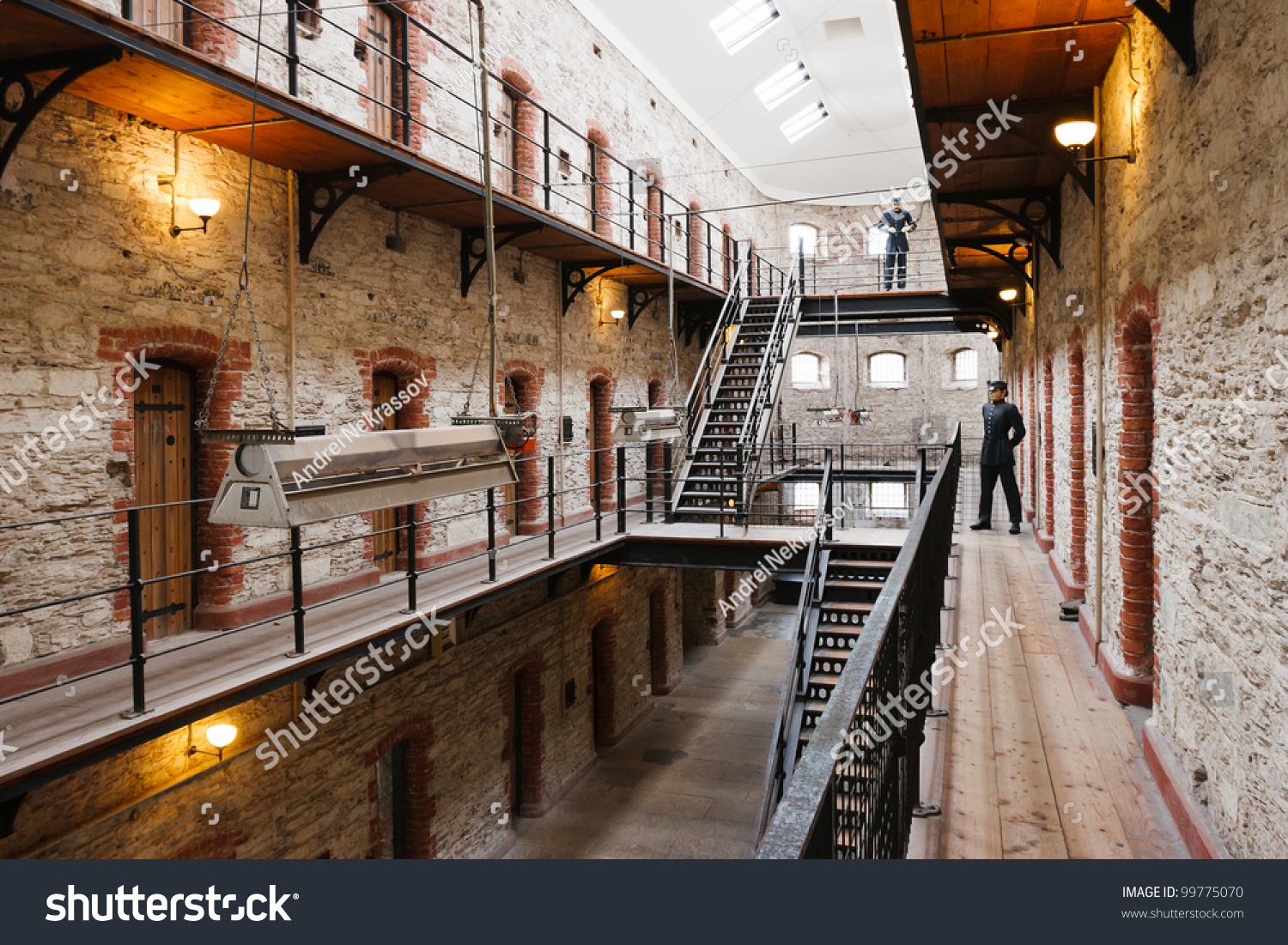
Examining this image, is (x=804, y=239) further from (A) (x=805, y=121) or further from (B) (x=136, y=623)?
(B) (x=136, y=623)

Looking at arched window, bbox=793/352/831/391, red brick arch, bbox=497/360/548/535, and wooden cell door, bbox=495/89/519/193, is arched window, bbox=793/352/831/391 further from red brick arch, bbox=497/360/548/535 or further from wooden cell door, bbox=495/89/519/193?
red brick arch, bbox=497/360/548/535

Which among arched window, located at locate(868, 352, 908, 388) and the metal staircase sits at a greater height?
arched window, located at locate(868, 352, 908, 388)

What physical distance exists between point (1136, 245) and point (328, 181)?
568cm

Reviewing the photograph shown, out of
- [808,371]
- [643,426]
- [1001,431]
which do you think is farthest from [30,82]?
[808,371]

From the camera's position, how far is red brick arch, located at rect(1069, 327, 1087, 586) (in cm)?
668

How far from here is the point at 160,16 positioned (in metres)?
6.05

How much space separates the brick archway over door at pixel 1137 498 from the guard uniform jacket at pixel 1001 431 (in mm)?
4795

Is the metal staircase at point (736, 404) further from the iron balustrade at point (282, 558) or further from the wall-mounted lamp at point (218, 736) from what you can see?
the wall-mounted lamp at point (218, 736)

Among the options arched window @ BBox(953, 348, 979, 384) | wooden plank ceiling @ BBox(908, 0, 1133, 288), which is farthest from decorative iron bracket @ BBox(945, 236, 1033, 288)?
arched window @ BBox(953, 348, 979, 384)

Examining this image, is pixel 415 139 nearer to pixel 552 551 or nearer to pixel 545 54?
pixel 545 54

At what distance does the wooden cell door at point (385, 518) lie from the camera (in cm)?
824

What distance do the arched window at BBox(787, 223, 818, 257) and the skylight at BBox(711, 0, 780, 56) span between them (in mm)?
8124

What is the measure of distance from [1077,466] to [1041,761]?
348 centimetres

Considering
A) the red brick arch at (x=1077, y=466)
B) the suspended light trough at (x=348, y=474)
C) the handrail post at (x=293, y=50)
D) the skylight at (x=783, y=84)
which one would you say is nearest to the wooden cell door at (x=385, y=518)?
the handrail post at (x=293, y=50)
